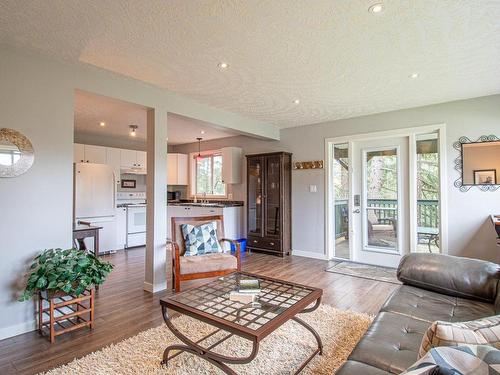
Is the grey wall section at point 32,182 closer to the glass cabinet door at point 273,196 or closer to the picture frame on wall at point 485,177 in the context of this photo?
the glass cabinet door at point 273,196

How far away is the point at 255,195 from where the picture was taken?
5680mm

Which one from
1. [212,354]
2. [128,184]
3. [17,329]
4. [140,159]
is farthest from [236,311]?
[128,184]

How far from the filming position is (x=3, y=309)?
→ 90.0 inches

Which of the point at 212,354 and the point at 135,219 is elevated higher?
the point at 135,219

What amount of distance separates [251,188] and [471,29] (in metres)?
4.18

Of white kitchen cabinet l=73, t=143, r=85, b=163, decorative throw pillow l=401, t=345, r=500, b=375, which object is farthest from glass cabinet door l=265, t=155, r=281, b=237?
decorative throw pillow l=401, t=345, r=500, b=375

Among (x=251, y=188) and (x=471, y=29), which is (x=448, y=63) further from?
(x=251, y=188)

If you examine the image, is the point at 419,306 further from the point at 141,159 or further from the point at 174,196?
the point at 174,196

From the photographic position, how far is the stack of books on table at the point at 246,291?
78.2 inches

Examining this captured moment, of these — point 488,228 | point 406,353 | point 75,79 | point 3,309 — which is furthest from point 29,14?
point 488,228

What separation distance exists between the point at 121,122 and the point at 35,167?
2.74 meters

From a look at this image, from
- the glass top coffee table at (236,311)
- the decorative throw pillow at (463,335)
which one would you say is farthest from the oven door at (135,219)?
the decorative throw pillow at (463,335)

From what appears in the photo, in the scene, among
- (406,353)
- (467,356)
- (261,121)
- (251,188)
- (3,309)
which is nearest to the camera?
(467,356)

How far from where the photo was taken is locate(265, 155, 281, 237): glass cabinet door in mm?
5293
